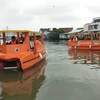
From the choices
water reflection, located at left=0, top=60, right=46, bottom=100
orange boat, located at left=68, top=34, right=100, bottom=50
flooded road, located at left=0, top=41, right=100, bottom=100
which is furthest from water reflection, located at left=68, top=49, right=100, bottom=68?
orange boat, located at left=68, top=34, right=100, bottom=50

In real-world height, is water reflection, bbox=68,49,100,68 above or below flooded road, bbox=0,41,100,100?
above

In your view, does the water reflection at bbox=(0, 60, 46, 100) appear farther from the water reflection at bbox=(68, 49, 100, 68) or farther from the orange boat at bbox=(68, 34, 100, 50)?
the orange boat at bbox=(68, 34, 100, 50)

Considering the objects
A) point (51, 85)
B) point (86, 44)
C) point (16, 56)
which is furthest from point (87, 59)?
point (86, 44)

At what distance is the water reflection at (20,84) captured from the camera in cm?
799

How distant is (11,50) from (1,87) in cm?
378

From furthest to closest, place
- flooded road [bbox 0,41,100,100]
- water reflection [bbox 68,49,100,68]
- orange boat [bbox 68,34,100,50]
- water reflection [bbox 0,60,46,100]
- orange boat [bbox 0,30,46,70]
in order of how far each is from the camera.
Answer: orange boat [bbox 68,34,100,50] < water reflection [bbox 68,49,100,68] < orange boat [bbox 0,30,46,70] < water reflection [bbox 0,60,46,100] < flooded road [bbox 0,41,100,100]

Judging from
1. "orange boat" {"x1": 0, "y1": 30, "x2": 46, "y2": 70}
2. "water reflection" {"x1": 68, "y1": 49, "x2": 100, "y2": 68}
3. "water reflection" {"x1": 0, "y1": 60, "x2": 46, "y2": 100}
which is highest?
"orange boat" {"x1": 0, "y1": 30, "x2": 46, "y2": 70}

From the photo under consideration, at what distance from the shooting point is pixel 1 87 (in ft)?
30.1

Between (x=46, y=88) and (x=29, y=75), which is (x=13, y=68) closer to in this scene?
(x=29, y=75)

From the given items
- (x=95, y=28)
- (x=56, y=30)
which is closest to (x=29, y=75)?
(x=95, y=28)

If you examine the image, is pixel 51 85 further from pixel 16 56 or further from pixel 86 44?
pixel 86 44

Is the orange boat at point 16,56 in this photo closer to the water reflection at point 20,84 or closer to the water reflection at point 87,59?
the water reflection at point 20,84

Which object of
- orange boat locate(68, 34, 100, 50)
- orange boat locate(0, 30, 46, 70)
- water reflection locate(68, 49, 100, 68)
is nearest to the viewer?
orange boat locate(0, 30, 46, 70)

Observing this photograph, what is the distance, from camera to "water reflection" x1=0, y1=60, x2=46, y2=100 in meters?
7.99
